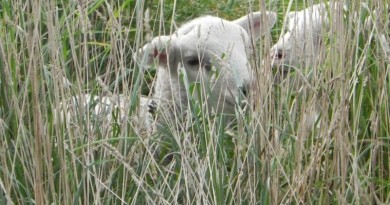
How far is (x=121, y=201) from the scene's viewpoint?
2.97m

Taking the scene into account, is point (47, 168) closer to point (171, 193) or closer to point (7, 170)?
point (7, 170)

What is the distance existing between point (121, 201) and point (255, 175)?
15.8 inches

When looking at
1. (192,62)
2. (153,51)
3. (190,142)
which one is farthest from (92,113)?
(192,62)

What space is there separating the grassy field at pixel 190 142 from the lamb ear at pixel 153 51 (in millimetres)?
52

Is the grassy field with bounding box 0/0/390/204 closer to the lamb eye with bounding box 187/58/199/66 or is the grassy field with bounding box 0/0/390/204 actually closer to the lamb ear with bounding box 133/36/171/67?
the lamb ear with bounding box 133/36/171/67

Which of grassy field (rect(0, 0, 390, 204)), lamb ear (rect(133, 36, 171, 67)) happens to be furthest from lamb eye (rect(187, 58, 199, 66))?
grassy field (rect(0, 0, 390, 204))

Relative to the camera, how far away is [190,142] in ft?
9.57

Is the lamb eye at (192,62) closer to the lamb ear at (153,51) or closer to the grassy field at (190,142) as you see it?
the lamb ear at (153,51)

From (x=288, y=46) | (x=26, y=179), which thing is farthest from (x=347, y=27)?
(x=288, y=46)

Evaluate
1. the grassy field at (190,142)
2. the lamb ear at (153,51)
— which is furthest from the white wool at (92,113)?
the lamb ear at (153,51)

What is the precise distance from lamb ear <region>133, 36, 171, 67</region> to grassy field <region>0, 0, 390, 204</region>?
0.17ft

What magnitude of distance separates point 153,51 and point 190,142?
1.27 meters

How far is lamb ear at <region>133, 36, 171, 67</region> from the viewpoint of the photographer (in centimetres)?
311

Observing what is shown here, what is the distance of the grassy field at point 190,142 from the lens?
2865mm
